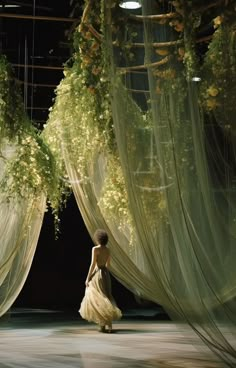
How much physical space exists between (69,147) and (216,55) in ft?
8.68

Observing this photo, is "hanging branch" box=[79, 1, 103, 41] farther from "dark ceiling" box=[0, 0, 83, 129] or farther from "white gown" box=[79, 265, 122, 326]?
"white gown" box=[79, 265, 122, 326]

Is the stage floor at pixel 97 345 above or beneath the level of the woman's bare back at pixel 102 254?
beneath

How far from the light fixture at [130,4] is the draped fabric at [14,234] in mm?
2410

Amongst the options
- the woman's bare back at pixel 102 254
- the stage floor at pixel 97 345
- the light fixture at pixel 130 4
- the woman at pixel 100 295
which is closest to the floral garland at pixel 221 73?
the light fixture at pixel 130 4

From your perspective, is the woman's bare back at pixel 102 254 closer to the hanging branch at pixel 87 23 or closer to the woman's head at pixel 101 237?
the woman's head at pixel 101 237

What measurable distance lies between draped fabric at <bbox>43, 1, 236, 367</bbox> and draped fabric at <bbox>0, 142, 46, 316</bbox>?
2.39 meters

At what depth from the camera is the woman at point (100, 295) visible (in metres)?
6.65

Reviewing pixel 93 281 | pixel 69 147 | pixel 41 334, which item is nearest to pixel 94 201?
pixel 69 147

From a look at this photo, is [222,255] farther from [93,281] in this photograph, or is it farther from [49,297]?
[49,297]

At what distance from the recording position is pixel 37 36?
6.72 meters

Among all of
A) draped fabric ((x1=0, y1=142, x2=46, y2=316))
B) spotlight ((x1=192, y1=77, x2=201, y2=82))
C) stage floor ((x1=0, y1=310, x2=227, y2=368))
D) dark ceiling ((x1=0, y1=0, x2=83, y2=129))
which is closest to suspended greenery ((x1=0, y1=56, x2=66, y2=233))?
draped fabric ((x1=0, y1=142, x2=46, y2=316))

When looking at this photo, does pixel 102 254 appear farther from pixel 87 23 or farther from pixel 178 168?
pixel 178 168

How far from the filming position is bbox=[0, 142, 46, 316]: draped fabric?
587 centimetres

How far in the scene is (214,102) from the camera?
3.18 metres
